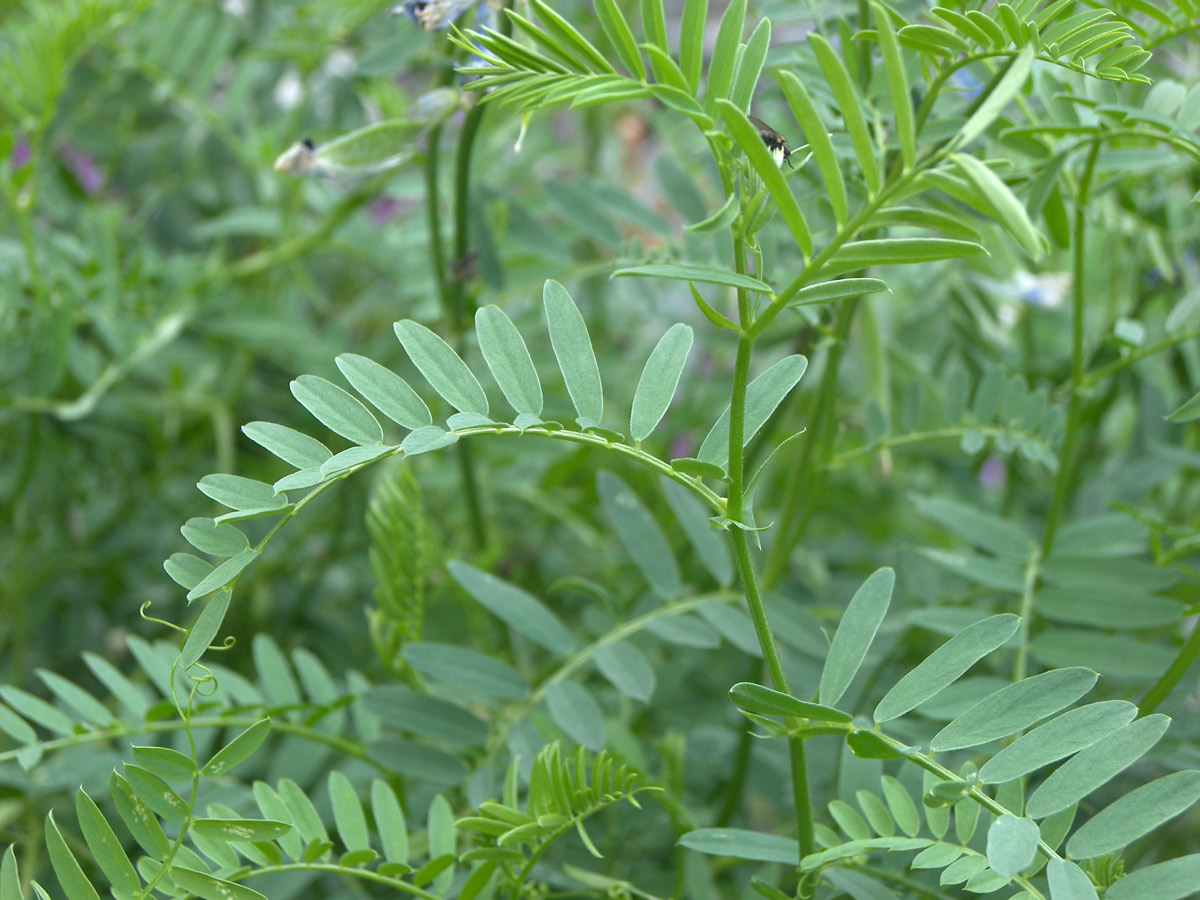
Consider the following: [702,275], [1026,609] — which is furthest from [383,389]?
[1026,609]

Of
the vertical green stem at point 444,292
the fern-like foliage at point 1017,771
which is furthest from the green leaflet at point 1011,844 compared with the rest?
the vertical green stem at point 444,292

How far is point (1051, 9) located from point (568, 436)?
20cm

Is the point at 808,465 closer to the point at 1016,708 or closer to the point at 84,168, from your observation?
the point at 1016,708

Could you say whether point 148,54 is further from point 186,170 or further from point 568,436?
point 568,436

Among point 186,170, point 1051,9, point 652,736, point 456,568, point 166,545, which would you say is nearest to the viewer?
point 1051,9

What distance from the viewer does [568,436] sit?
0.31 m

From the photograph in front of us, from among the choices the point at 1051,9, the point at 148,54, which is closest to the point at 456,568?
the point at 1051,9

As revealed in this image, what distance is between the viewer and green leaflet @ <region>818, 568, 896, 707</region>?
0.34 m

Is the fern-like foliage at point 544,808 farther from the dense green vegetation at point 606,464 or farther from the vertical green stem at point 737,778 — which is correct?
the vertical green stem at point 737,778

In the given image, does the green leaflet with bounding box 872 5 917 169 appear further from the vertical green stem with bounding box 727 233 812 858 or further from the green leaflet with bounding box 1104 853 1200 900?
the green leaflet with bounding box 1104 853 1200 900

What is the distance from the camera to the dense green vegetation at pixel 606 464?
31cm

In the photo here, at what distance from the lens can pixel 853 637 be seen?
346mm

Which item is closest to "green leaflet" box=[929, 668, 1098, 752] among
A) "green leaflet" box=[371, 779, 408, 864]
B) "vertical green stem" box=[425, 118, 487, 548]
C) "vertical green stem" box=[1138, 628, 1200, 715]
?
"vertical green stem" box=[1138, 628, 1200, 715]

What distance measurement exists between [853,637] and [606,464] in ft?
1.53
